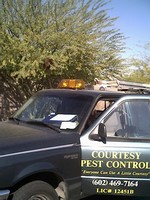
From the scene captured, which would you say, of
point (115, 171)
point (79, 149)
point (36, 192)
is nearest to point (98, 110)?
point (79, 149)

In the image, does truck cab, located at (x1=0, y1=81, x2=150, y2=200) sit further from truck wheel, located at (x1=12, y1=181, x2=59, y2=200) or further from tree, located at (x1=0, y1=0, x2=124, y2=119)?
tree, located at (x1=0, y1=0, x2=124, y2=119)

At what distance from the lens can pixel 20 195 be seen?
10.7 ft

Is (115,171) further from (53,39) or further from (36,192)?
(53,39)

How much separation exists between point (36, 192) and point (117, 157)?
41.5 inches

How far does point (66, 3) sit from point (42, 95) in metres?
8.93

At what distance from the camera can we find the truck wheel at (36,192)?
10.7ft

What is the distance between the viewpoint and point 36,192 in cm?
338

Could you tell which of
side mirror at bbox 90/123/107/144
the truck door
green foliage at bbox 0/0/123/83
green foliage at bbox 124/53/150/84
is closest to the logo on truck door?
the truck door

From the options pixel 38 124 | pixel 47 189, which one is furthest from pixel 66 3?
pixel 47 189

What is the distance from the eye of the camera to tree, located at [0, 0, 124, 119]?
11.7m

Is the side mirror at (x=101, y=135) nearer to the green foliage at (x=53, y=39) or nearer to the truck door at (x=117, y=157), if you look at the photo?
the truck door at (x=117, y=157)

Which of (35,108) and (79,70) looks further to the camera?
(79,70)

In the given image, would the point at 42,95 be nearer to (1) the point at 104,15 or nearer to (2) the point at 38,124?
(2) the point at 38,124

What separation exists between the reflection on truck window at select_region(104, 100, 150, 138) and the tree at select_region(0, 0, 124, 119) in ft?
25.2
